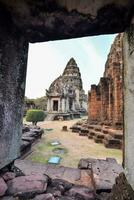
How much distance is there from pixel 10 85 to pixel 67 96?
28378 mm

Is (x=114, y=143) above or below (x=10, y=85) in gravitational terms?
below

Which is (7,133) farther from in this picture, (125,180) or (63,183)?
(125,180)

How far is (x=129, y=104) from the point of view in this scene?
5.51 ft

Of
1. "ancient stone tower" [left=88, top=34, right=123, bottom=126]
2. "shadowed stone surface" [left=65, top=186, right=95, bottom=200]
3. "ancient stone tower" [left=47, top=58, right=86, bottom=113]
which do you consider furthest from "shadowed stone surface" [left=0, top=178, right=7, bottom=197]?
"ancient stone tower" [left=47, top=58, right=86, bottom=113]

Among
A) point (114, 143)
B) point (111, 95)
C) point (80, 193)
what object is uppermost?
point (111, 95)

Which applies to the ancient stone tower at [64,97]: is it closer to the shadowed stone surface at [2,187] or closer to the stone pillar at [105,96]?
the stone pillar at [105,96]

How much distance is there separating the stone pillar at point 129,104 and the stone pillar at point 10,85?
1144 millimetres

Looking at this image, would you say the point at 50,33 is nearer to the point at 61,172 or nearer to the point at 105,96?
the point at 61,172

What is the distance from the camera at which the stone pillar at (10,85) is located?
6.27 ft

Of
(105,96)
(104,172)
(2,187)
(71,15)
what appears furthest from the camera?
(105,96)

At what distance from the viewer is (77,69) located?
157ft

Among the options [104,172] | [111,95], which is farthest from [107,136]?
[104,172]

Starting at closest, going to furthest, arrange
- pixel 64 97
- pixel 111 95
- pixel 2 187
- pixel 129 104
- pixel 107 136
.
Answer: pixel 129 104, pixel 2 187, pixel 107 136, pixel 111 95, pixel 64 97

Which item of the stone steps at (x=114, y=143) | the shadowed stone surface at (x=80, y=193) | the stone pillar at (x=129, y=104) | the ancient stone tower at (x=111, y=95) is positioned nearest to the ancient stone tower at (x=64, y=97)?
the ancient stone tower at (x=111, y=95)
